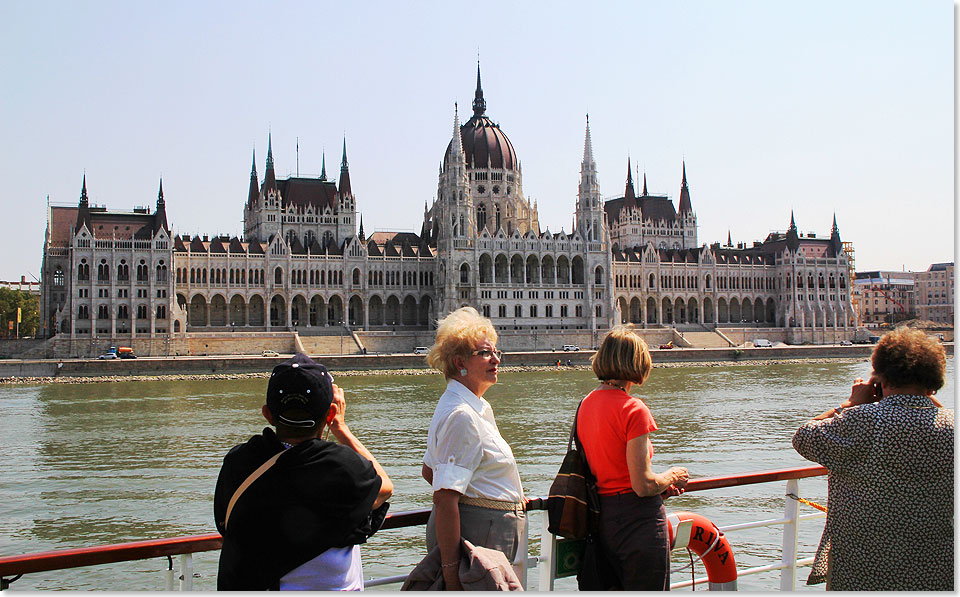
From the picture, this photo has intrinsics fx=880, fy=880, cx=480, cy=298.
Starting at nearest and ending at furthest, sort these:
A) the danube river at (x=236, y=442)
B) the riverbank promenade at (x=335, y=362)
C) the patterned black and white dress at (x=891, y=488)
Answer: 1. the patterned black and white dress at (x=891, y=488)
2. the danube river at (x=236, y=442)
3. the riverbank promenade at (x=335, y=362)

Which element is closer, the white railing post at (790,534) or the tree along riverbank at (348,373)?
the white railing post at (790,534)

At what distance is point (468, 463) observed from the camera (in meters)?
3.95

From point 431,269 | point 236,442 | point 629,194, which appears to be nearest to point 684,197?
point 629,194

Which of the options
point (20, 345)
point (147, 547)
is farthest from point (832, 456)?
point (20, 345)

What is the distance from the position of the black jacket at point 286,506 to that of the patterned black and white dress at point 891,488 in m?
2.06

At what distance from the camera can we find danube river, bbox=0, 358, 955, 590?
42.7 feet

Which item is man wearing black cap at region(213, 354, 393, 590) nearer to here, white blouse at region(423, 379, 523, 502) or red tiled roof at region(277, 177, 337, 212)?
white blouse at region(423, 379, 523, 502)

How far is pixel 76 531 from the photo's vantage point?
1478 cm

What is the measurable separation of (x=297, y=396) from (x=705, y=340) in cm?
7519

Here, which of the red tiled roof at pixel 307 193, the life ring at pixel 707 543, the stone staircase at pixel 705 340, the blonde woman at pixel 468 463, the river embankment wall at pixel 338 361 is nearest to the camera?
the blonde woman at pixel 468 463

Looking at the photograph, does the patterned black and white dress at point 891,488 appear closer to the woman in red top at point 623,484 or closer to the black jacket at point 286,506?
the woman in red top at point 623,484

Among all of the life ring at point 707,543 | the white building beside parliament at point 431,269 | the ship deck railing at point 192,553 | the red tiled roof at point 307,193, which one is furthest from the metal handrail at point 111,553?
the red tiled roof at point 307,193

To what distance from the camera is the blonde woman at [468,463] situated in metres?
3.88

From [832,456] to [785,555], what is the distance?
1398mm
